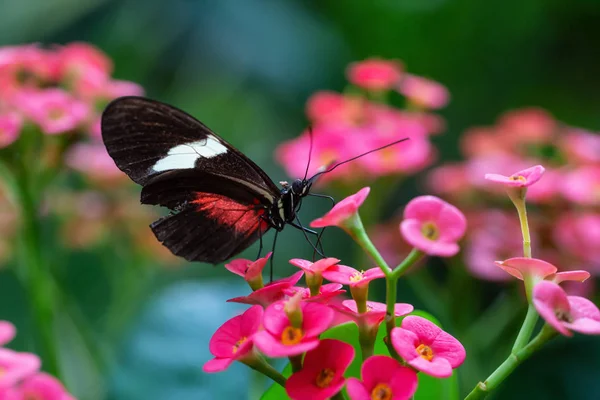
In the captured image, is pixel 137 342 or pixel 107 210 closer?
pixel 137 342

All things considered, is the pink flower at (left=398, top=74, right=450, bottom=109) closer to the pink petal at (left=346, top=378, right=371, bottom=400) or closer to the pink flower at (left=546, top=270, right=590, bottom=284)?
the pink flower at (left=546, top=270, right=590, bottom=284)

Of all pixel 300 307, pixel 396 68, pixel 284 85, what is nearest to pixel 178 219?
pixel 300 307

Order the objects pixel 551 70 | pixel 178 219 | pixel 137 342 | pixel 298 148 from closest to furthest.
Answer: pixel 178 219, pixel 137 342, pixel 298 148, pixel 551 70

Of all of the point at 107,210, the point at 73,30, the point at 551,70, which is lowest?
the point at 551,70

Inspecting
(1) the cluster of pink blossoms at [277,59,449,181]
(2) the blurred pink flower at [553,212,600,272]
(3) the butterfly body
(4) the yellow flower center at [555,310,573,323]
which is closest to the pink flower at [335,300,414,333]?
(4) the yellow flower center at [555,310,573,323]

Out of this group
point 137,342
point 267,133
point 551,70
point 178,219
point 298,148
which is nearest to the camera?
point 178,219

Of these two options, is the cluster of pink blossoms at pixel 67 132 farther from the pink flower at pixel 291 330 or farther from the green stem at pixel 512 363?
the green stem at pixel 512 363

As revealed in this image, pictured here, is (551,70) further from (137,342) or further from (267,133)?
(137,342)

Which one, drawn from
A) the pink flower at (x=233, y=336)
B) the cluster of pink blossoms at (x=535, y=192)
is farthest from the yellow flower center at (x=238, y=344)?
the cluster of pink blossoms at (x=535, y=192)
